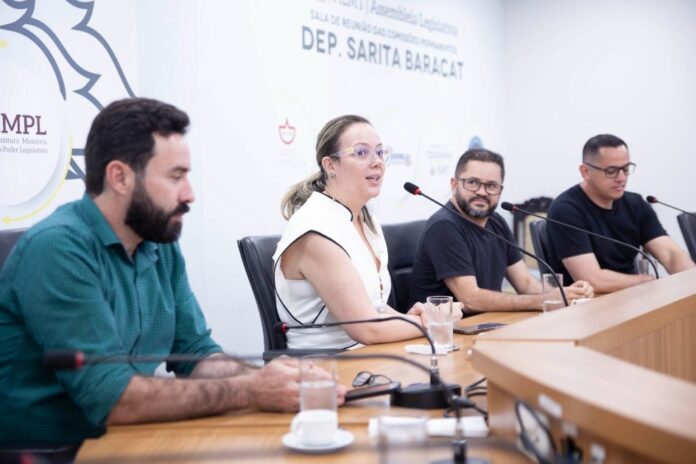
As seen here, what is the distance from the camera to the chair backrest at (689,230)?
168 inches

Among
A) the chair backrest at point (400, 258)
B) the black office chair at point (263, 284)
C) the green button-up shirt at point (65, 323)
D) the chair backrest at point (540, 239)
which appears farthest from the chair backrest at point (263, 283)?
the chair backrest at point (540, 239)

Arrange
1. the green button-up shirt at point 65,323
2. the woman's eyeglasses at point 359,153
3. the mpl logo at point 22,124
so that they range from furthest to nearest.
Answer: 1. the mpl logo at point 22,124
2. the woman's eyeglasses at point 359,153
3. the green button-up shirt at point 65,323

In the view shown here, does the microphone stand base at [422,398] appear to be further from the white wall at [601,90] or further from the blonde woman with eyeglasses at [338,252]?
the white wall at [601,90]

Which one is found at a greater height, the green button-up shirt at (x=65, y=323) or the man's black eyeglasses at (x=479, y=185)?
the man's black eyeglasses at (x=479, y=185)

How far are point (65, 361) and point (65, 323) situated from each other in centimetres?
28

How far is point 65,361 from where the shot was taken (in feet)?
4.49

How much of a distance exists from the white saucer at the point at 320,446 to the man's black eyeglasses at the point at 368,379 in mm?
351

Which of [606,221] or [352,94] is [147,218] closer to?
[606,221]

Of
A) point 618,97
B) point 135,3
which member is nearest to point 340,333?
point 135,3

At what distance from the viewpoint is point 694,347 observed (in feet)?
7.00

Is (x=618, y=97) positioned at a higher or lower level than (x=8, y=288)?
higher

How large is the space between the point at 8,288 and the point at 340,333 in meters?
1.20

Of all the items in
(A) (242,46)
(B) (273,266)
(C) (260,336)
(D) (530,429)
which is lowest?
(C) (260,336)

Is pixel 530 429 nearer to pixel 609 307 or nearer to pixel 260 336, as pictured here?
pixel 609 307
